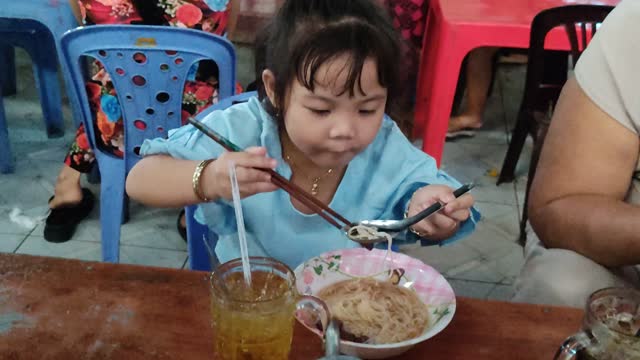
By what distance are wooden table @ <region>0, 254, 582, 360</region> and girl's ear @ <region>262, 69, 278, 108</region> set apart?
1.21ft

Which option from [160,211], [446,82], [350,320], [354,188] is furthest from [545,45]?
[350,320]

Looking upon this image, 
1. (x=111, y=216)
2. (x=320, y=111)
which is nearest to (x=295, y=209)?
(x=320, y=111)

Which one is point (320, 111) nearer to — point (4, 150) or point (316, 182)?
point (316, 182)

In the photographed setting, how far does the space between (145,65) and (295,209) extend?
82 centimetres

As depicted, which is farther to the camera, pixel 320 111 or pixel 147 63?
pixel 147 63

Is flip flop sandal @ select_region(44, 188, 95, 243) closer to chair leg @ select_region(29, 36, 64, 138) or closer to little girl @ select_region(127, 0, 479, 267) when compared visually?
chair leg @ select_region(29, 36, 64, 138)

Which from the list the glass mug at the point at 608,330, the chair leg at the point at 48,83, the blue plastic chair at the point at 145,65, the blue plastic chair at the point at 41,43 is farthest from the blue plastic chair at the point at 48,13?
the glass mug at the point at 608,330

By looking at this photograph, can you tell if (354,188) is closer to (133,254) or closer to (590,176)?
(590,176)

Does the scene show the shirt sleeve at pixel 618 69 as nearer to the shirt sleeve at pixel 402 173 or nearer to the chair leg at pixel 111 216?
the shirt sleeve at pixel 402 173

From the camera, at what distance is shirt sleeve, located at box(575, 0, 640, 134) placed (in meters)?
1.31

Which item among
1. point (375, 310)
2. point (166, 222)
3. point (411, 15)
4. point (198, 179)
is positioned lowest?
point (166, 222)

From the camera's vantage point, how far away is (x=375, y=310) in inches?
40.1

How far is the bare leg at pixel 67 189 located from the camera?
2734 mm

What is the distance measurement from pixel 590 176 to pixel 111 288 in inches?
37.9
